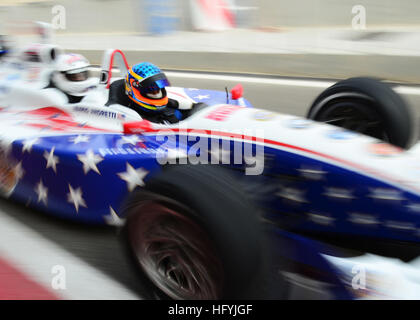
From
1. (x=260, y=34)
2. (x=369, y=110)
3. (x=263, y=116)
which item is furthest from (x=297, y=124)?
(x=260, y=34)

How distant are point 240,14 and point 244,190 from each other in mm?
6830

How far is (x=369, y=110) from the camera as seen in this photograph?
2.69 meters

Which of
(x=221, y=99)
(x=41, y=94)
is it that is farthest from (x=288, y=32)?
(x=41, y=94)

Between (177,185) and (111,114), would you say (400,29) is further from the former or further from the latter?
(177,185)

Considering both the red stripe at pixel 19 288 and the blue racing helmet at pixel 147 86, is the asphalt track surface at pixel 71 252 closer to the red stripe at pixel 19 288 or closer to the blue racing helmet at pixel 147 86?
the red stripe at pixel 19 288

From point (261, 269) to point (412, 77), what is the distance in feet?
12.1

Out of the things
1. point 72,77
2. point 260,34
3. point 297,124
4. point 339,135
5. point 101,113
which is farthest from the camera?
point 260,34

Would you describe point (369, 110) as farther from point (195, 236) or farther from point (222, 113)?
point (195, 236)

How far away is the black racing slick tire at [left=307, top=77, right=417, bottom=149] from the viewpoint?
8.54ft

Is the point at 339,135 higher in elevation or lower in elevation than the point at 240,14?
lower

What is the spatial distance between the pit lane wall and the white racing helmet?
5345mm

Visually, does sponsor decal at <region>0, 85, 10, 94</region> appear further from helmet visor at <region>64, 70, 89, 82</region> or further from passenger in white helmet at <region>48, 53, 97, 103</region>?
helmet visor at <region>64, 70, 89, 82</region>

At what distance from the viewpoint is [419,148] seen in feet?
7.33

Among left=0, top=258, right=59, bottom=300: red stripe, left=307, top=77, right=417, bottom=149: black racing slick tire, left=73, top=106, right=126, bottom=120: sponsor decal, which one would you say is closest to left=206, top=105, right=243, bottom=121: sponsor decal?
left=73, top=106, right=126, bottom=120: sponsor decal
